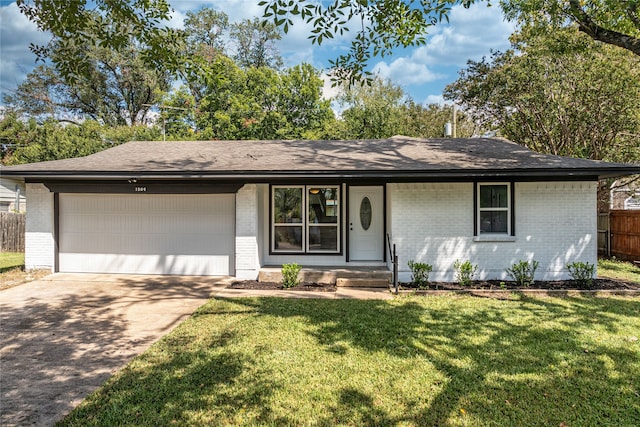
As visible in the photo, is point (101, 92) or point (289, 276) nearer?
point (289, 276)

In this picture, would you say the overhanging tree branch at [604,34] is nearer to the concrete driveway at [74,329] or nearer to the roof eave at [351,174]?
the roof eave at [351,174]

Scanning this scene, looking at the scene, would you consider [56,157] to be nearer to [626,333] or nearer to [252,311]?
[252,311]

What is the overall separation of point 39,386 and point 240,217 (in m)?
5.66

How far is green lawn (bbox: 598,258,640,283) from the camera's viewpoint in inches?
386

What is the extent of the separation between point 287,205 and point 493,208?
5.31 metres

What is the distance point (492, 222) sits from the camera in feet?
30.3

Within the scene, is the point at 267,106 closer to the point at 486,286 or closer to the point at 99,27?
the point at 486,286

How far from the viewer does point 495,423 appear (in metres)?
3.33

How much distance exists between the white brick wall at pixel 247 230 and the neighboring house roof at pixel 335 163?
2.24 feet

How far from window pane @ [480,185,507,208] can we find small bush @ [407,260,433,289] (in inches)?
85.7

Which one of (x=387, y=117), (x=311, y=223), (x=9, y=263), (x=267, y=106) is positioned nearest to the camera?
(x=311, y=223)

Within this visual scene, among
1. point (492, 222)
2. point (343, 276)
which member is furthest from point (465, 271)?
point (343, 276)

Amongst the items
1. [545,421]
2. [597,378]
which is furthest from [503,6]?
[545,421]

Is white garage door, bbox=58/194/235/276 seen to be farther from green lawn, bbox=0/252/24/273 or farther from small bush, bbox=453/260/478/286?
small bush, bbox=453/260/478/286
